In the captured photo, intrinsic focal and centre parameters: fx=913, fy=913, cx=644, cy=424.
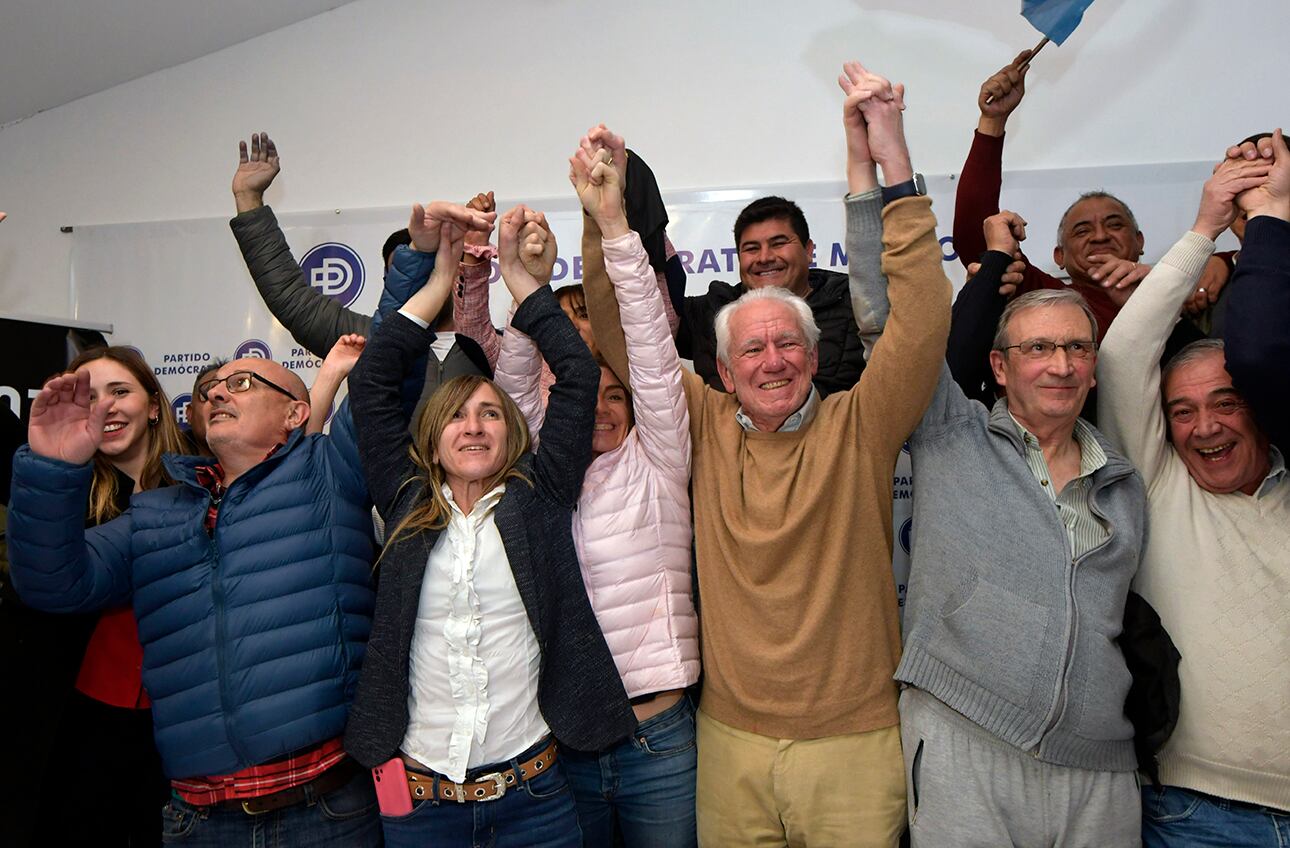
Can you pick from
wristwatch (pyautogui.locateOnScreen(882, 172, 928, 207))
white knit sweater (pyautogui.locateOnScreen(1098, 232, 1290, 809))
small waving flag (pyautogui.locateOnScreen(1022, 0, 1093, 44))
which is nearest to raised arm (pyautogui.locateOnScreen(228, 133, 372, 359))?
wristwatch (pyautogui.locateOnScreen(882, 172, 928, 207))

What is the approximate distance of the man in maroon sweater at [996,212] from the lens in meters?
2.44

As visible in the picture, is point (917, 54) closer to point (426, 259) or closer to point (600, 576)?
point (426, 259)

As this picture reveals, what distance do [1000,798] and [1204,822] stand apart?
45 centimetres

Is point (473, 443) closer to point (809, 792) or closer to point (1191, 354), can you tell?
point (809, 792)

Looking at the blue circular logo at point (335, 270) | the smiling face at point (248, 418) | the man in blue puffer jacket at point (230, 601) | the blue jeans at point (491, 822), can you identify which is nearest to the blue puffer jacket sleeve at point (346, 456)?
the man in blue puffer jacket at point (230, 601)

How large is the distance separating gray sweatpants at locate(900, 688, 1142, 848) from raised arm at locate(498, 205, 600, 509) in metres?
0.86

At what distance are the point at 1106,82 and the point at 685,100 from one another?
1532 millimetres

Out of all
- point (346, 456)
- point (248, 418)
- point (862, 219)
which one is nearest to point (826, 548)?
point (862, 219)

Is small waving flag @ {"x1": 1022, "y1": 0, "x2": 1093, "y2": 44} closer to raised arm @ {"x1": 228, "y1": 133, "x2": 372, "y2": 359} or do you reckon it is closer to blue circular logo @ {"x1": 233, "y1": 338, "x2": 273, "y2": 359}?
raised arm @ {"x1": 228, "y1": 133, "x2": 372, "y2": 359}

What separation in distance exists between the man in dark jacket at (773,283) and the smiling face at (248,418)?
3.38ft

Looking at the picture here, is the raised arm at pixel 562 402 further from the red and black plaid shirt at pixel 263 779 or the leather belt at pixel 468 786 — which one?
the red and black plaid shirt at pixel 263 779

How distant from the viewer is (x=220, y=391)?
6.54 feet

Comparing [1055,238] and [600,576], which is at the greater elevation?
[1055,238]

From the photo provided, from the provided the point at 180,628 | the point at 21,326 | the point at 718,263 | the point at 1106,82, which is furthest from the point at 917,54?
the point at 21,326
